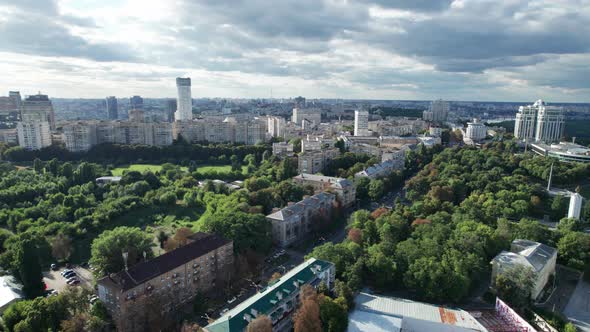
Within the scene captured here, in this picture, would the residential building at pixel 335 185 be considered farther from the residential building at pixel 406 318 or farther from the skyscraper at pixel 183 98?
the skyscraper at pixel 183 98

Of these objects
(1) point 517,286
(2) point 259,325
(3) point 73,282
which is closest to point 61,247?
(3) point 73,282

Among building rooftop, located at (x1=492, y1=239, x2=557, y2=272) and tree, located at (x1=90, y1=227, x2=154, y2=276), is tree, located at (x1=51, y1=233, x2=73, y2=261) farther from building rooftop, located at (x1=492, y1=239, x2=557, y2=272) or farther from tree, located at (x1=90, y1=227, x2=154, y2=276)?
building rooftop, located at (x1=492, y1=239, x2=557, y2=272)

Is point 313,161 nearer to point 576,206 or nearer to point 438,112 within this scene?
point 576,206

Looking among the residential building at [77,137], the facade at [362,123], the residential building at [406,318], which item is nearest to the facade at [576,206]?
the residential building at [406,318]

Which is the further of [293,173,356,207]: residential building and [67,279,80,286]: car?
[293,173,356,207]: residential building

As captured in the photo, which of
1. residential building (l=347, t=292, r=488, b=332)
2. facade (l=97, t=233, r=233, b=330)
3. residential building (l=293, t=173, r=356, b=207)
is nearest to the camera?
residential building (l=347, t=292, r=488, b=332)

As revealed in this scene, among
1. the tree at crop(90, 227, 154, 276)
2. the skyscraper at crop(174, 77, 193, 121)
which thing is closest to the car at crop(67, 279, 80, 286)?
the tree at crop(90, 227, 154, 276)
